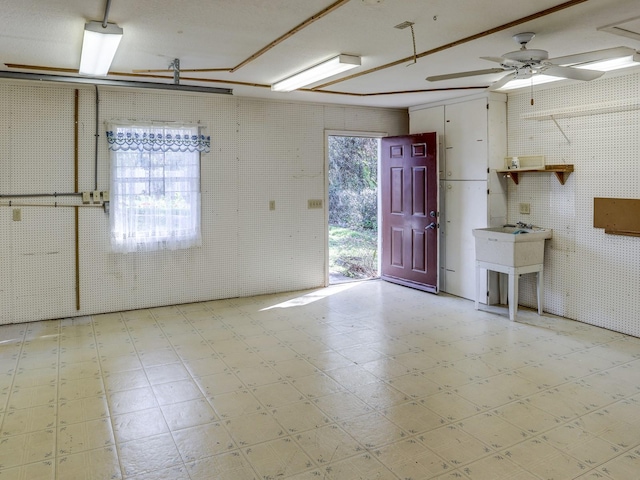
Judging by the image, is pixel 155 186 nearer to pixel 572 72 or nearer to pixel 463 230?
pixel 463 230

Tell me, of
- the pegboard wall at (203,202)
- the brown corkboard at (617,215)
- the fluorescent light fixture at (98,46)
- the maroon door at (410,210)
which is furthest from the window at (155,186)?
the brown corkboard at (617,215)

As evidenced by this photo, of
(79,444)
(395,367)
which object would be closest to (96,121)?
(79,444)

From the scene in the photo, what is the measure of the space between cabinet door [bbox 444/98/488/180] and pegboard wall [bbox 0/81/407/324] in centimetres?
117

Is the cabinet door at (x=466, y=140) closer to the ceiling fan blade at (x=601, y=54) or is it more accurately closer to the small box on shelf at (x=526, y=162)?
the small box on shelf at (x=526, y=162)

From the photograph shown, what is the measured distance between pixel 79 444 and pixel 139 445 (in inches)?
13.1

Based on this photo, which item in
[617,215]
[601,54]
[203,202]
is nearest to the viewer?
[601,54]

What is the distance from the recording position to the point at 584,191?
191 inches

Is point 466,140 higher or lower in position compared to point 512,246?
higher

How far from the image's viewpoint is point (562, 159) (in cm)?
501

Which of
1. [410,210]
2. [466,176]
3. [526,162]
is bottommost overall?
[410,210]

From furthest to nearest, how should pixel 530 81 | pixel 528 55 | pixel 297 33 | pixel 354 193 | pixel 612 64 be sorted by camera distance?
pixel 354 193 → pixel 530 81 → pixel 612 64 → pixel 297 33 → pixel 528 55

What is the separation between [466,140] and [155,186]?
3.59 meters

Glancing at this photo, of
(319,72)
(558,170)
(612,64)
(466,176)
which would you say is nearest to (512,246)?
(558,170)

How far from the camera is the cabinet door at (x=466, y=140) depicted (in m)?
5.51
